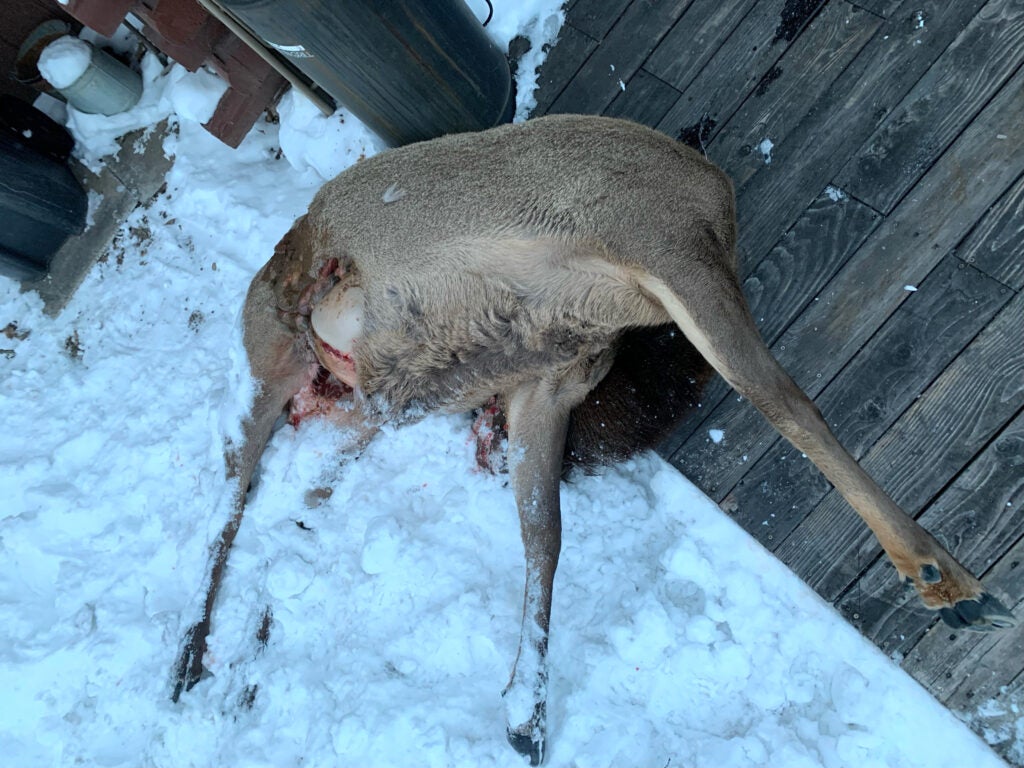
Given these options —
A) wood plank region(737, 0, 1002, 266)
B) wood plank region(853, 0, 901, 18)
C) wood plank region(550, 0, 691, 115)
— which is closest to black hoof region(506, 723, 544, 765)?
wood plank region(737, 0, 1002, 266)

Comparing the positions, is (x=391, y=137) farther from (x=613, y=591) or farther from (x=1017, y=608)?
(x=1017, y=608)

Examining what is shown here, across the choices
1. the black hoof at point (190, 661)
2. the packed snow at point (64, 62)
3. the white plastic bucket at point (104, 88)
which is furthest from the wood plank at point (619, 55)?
the black hoof at point (190, 661)

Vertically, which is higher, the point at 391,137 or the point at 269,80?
the point at 391,137

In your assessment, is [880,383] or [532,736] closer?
[532,736]

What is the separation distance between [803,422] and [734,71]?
1840 mm

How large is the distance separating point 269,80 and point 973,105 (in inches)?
136

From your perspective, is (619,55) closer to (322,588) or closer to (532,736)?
(322,588)

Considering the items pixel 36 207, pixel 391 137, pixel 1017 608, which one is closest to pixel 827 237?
pixel 1017 608

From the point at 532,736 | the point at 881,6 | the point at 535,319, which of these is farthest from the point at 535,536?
the point at 881,6

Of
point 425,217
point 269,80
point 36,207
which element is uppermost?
point 425,217

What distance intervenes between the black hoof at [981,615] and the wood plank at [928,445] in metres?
0.62

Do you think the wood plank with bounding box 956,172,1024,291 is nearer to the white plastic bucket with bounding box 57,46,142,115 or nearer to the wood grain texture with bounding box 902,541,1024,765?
the wood grain texture with bounding box 902,541,1024,765

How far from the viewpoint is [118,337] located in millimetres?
4277

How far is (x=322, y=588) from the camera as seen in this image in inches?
145
